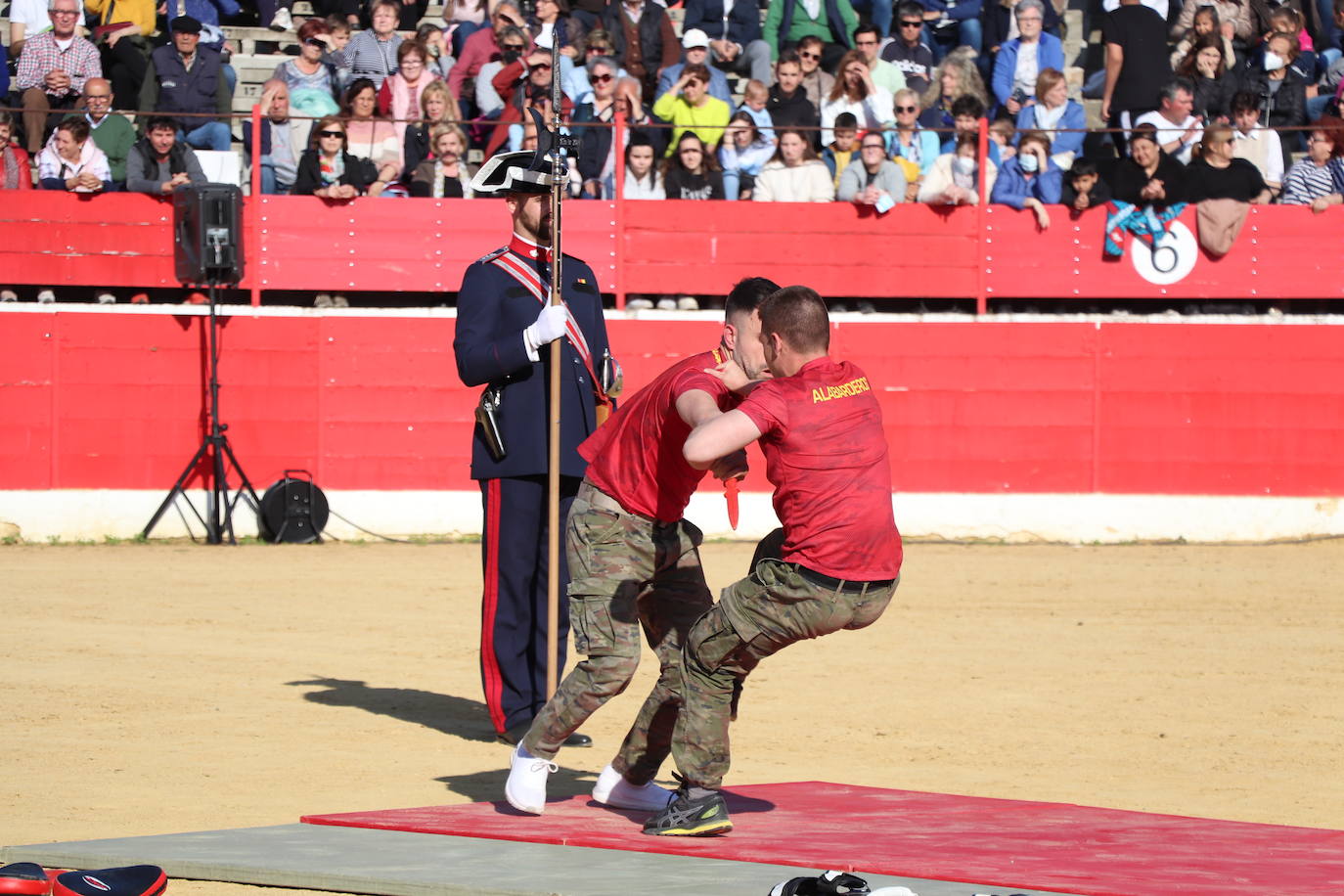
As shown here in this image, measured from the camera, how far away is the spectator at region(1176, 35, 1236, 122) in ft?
56.5

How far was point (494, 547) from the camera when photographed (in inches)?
304

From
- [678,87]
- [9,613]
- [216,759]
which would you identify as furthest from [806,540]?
[678,87]

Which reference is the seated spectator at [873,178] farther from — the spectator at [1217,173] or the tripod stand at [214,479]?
the tripod stand at [214,479]

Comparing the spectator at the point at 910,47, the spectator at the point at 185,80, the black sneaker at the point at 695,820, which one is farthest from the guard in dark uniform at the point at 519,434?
the spectator at the point at 910,47

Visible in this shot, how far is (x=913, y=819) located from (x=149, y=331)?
35.8ft

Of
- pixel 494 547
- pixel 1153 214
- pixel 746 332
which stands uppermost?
pixel 1153 214

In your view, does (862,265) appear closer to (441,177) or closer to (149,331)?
(441,177)

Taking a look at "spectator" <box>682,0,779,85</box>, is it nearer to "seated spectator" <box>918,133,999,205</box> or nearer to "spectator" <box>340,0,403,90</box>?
"seated spectator" <box>918,133,999,205</box>

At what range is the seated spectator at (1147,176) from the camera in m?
16.1

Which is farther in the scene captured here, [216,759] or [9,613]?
[9,613]

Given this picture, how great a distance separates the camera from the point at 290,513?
15352mm

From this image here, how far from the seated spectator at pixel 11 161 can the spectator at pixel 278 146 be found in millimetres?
1782

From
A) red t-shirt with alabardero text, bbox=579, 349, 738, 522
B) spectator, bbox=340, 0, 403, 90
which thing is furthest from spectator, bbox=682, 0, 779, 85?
red t-shirt with alabardero text, bbox=579, 349, 738, 522

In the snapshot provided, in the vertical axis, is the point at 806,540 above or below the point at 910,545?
above
